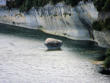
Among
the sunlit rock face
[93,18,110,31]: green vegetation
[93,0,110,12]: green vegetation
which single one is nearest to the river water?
[93,18,110,31]: green vegetation

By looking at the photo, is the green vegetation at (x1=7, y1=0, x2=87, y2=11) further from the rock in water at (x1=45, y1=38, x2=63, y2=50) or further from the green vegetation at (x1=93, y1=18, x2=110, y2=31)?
the rock in water at (x1=45, y1=38, x2=63, y2=50)

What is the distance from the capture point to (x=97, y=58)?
75.1 metres

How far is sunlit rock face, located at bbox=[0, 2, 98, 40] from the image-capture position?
10269 cm

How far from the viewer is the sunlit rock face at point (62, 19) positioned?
337ft

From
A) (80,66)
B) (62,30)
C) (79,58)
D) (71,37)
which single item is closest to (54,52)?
(79,58)

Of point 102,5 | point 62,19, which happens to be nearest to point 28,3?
point 62,19

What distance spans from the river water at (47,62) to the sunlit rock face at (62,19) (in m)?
5.96

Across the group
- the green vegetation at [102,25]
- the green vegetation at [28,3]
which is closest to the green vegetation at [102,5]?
the green vegetation at [102,25]

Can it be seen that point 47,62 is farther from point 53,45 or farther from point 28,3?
point 28,3

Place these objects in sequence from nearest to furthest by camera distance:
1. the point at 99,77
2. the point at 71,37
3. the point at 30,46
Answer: the point at 99,77
the point at 30,46
the point at 71,37

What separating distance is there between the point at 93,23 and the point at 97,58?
19523mm

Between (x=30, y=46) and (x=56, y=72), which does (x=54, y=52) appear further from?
(x=56, y=72)

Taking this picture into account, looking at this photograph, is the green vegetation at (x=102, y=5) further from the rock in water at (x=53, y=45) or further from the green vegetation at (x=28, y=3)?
the green vegetation at (x=28, y=3)

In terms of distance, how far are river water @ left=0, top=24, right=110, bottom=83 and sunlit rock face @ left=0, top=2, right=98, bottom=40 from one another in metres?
5.96
